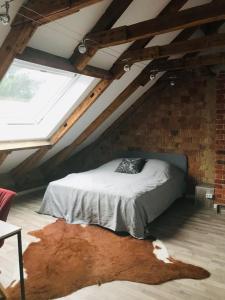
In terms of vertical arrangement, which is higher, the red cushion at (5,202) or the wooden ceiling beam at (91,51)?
the wooden ceiling beam at (91,51)

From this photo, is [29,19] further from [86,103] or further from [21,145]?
[21,145]

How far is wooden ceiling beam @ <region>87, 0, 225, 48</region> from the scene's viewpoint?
86.5 inches

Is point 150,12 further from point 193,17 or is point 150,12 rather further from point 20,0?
point 20,0

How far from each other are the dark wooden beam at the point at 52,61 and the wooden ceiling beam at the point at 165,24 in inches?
16.3

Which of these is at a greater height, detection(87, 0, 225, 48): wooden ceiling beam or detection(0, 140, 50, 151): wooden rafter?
detection(87, 0, 225, 48): wooden ceiling beam

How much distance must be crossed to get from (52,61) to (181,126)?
2.80 metres

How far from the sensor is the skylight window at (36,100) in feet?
11.0

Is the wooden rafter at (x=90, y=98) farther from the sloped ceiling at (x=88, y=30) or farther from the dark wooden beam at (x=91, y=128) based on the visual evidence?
the dark wooden beam at (x=91, y=128)

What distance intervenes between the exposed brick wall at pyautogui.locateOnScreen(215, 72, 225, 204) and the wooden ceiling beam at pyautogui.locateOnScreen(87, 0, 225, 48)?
2.01 metres

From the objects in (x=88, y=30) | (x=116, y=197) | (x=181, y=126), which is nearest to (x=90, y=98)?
(x=88, y=30)

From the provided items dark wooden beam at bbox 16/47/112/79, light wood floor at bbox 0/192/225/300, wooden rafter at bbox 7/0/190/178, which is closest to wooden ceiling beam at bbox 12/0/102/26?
dark wooden beam at bbox 16/47/112/79

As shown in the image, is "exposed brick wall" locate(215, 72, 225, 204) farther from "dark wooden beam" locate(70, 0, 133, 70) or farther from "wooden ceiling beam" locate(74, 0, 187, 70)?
"dark wooden beam" locate(70, 0, 133, 70)

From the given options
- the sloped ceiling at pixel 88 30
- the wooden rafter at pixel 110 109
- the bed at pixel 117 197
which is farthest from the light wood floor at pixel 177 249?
the sloped ceiling at pixel 88 30

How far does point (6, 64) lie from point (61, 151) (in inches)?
109
